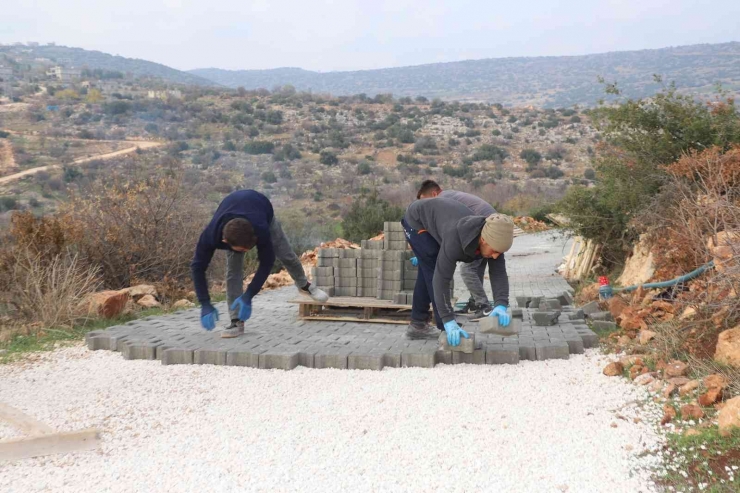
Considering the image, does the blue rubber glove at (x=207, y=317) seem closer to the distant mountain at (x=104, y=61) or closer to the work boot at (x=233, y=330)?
the work boot at (x=233, y=330)

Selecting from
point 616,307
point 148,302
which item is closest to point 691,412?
point 616,307

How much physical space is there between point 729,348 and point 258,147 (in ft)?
124

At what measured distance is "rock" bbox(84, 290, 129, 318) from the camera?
28.1 ft

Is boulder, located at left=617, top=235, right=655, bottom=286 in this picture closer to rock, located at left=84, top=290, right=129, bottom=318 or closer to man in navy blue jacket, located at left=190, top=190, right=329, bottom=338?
man in navy blue jacket, located at left=190, top=190, right=329, bottom=338

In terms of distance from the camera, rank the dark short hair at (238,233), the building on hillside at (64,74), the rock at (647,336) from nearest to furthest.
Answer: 1. the dark short hair at (238,233)
2. the rock at (647,336)
3. the building on hillside at (64,74)

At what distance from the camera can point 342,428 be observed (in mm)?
4582

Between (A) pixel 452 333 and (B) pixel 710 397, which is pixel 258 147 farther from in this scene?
(B) pixel 710 397

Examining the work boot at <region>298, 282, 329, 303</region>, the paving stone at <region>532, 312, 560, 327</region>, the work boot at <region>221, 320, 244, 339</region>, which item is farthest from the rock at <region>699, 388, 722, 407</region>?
the work boot at <region>221, 320, 244, 339</region>

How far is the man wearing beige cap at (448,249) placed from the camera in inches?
198

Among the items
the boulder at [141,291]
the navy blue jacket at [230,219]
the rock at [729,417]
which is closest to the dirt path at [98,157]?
the boulder at [141,291]

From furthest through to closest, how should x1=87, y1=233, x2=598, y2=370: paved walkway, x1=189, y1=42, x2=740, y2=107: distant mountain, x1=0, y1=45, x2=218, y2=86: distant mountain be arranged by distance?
1. x1=0, y1=45, x2=218, y2=86: distant mountain
2. x1=189, y1=42, x2=740, y2=107: distant mountain
3. x1=87, y1=233, x2=598, y2=370: paved walkway

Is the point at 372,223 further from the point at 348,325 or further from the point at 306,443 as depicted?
the point at 306,443

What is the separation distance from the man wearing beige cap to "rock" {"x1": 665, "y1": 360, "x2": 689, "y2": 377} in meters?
1.25

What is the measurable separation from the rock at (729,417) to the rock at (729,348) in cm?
97
